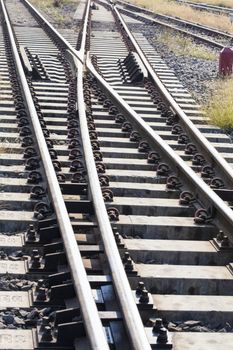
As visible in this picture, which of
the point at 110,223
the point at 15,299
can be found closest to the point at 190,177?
the point at 110,223

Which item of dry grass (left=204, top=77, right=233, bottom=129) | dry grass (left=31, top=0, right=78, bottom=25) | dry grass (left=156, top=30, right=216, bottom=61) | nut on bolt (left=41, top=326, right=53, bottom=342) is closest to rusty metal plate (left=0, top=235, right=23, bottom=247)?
nut on bolt (left=41, top=326, right=53, bottom=342)

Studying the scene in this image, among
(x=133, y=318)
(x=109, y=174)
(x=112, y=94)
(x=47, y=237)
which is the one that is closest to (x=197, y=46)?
(x=112, y=94)

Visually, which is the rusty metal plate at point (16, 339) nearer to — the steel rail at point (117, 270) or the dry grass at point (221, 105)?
the steel rail at point (117, 270)

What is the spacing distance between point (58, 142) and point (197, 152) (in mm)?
1476

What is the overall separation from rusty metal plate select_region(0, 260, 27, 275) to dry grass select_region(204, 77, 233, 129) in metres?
5.03

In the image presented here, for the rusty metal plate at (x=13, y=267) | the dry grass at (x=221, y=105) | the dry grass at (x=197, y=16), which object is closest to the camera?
the rusty metal plate at (x=13, y=267)

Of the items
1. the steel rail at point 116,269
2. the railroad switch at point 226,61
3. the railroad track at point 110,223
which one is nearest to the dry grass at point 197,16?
the railroad switch at point 226,61

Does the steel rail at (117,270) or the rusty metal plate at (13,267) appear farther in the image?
the rusty metal plate at (13,267)

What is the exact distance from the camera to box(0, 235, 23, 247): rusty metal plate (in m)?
5.42

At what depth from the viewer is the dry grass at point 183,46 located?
639 inches

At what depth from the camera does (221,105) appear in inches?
410

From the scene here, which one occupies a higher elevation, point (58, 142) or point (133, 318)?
point (133, 318)

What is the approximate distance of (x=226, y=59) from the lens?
1306 centimetres

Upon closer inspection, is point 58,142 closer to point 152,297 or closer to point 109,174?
point 109,174
